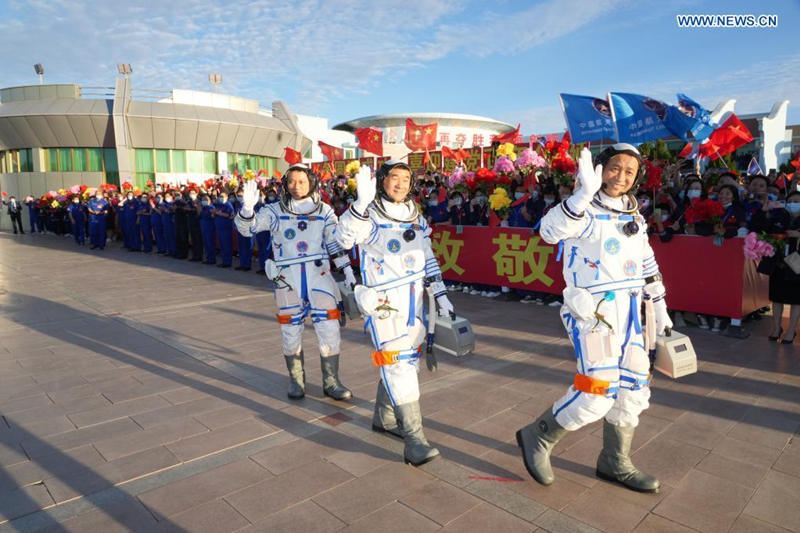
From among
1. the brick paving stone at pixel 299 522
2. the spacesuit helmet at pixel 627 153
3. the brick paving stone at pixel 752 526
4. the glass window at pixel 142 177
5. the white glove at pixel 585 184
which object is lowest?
the brick paving stone at pixel 752 526

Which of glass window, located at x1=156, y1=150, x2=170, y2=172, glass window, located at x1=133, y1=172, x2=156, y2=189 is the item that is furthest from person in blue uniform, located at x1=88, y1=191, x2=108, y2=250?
glass window, located at x1=156, y1=150, x2=170, y2=172

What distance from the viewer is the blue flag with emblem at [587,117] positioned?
Result: 36.4ft

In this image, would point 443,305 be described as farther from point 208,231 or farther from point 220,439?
point 208,231

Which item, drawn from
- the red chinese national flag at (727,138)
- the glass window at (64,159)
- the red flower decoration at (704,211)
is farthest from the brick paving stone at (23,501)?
the glass window at (64,159)

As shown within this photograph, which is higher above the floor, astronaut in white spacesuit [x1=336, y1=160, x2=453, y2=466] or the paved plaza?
astronaut in white spacesuit [x1=336, y1=160, x2=453, y2=466]

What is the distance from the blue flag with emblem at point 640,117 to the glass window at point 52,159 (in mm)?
39210

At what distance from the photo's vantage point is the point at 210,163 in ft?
129

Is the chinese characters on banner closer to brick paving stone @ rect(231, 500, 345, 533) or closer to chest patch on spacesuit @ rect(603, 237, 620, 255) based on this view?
chest patch on spacesuit @ rect(603, 237, 620, 255)

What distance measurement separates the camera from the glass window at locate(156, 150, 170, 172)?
123 feet

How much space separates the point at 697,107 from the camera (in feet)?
31.7

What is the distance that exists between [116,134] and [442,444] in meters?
38.7

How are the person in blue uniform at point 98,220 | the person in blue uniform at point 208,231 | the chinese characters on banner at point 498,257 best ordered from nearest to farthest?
the chinese characters on banner at point 498,257 → the person in blue uniform at point 208,231 → the person in blue uniform at point 98,220

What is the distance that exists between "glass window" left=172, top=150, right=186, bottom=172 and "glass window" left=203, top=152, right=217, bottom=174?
4.72 feet

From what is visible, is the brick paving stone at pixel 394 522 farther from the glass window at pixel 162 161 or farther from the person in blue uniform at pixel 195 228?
the glass window at pixel 162 161
